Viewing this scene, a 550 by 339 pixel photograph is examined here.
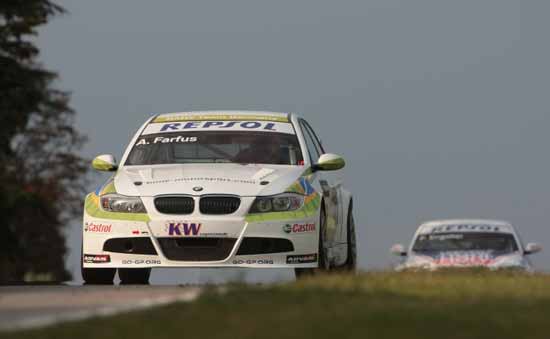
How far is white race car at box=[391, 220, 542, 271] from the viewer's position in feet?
82.0

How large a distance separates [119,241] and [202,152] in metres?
1.83

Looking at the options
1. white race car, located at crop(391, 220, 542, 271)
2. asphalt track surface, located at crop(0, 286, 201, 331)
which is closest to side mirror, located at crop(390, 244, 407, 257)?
white race car, located at crop(391, 220, 542, 271)

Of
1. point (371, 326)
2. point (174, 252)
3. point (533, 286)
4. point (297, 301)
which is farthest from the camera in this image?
point (174, 252)

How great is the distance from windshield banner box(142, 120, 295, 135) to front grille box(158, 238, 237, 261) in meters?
2.15

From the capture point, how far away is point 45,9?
51.9 m

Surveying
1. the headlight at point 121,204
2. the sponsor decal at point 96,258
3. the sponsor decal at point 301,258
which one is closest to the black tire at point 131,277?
the sponsor decal at point 96,258

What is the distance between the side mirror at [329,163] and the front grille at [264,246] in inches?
56.6

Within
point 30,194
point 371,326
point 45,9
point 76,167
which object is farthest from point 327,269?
point 76,167

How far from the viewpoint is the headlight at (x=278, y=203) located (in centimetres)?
1441

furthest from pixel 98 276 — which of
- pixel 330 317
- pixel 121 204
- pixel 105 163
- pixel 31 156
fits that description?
pixel 31 156

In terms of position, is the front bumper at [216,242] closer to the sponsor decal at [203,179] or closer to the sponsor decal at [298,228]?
the sponsor decal at [298,228]

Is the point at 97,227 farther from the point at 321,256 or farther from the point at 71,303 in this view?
the point at 71,303

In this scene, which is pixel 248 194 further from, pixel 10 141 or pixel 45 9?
pixel 45 9

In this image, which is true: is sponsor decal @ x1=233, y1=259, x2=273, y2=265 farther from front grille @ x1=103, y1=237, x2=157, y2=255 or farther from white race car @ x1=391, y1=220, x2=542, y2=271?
white race car @ x1=391, y1=220, x2=542, y2=271
